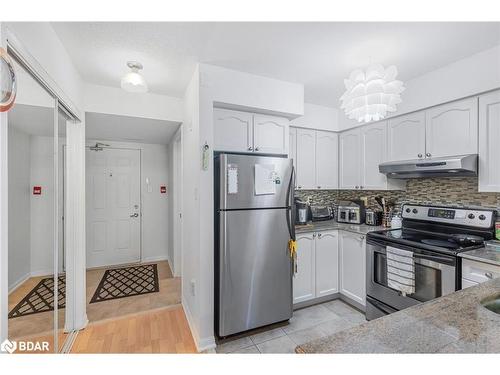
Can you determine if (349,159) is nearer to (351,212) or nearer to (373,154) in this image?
(373,154)

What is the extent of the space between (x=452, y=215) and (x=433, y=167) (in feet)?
1.71

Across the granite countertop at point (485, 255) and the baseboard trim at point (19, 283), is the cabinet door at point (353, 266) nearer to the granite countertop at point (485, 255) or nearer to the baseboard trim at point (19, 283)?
the granite countertop at point (485, 255)

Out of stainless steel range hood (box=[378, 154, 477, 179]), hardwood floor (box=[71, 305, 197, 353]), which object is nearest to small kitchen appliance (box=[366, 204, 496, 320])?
stainless steel range hood (box=[378, 154, 477, 179])

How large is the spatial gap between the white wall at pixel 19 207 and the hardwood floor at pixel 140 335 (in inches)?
42.9

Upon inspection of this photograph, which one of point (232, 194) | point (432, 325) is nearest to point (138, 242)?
point (232, 194)

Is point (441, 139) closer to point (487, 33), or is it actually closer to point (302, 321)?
point (487, 33)

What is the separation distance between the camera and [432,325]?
31.7 inches

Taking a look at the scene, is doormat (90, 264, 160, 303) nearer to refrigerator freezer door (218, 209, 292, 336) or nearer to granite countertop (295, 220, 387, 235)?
refrigerator freezer door (218, 209, 292, 336)

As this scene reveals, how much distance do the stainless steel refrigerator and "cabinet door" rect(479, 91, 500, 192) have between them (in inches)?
59.7

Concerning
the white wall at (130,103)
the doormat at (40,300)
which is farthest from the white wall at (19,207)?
the white wall at (130,103)

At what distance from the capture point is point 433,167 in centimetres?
215

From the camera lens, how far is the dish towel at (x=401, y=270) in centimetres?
201

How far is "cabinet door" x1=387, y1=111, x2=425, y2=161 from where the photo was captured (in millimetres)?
2371

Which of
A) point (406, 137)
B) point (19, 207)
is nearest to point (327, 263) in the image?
point (406, 137)
